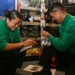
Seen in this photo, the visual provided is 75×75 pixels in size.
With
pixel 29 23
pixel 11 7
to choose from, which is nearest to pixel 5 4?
pixel 11 7

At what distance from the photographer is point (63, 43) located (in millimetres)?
1784

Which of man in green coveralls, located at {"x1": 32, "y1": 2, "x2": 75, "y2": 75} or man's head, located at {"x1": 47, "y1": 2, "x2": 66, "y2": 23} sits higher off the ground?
man's head, located at {"x1": 47, "y1": 2, "x2": 66, "y2": 23}

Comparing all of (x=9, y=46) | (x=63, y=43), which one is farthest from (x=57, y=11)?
A: (x=9, y=46)

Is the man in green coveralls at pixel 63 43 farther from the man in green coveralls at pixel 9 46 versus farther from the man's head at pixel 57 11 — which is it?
the man in green coveralls at pixel 9 46

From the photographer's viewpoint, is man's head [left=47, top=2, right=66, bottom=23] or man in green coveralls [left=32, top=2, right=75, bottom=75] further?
man's head [left=47, top=2, right=66, bottom=23]

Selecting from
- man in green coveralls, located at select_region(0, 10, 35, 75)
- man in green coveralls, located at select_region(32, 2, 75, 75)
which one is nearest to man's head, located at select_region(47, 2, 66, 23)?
man in green coveralls, located at select_region(32, 2, 75, 75)

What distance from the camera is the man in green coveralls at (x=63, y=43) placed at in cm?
178

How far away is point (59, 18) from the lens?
195 cm

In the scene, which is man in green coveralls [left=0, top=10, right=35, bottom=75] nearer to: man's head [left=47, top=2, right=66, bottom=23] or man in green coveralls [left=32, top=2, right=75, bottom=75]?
man in green coveralls [left=32, top=2, right=75, bottom=75]

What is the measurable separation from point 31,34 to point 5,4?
752 millimetres

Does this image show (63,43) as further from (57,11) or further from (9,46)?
(9,46)

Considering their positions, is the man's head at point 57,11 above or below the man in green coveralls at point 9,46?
above

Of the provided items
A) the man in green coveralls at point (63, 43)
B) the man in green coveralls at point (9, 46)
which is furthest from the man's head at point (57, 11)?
the man in green coveralls at point (9, 46)

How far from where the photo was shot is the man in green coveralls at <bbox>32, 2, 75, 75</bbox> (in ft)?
5.84
